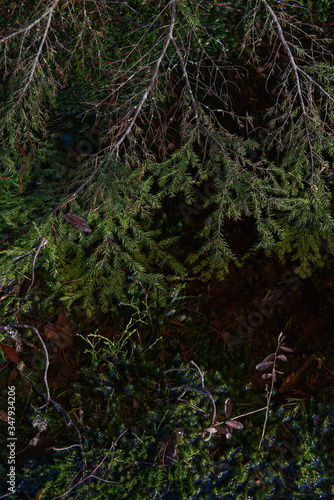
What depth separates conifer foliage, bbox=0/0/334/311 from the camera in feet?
7.82

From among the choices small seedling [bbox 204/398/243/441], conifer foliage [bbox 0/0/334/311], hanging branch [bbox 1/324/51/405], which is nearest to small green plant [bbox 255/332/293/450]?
small seedling [bbox 204/398/243/441]

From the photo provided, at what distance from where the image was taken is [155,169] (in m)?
2.61

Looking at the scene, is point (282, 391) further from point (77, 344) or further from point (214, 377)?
point (77, 344)

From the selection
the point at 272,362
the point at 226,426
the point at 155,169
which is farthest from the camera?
the point at 155,169

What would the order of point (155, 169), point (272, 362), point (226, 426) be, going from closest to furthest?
point (226, 426), point (272, 362), point (155, 169)

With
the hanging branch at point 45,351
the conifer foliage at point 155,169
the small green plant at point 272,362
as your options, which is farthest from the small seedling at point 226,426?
the hanging branch at point 45,351

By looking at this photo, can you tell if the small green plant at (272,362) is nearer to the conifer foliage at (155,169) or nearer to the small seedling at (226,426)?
the small seedling at (226,426)

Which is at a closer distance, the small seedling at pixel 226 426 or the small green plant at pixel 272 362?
the small seedling at pixel 226 426

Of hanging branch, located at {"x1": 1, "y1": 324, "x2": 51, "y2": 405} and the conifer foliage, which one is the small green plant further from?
hanging branch, located at {"x1": 1, "y1": 324, "x2": 51, "y2": 405}

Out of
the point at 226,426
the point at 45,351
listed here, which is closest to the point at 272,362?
the point at 226,426

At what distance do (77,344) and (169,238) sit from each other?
3.45ft

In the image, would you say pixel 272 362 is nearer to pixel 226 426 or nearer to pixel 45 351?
pixel 226 426

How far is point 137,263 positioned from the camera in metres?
2.43

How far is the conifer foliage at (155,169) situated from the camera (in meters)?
2.38
